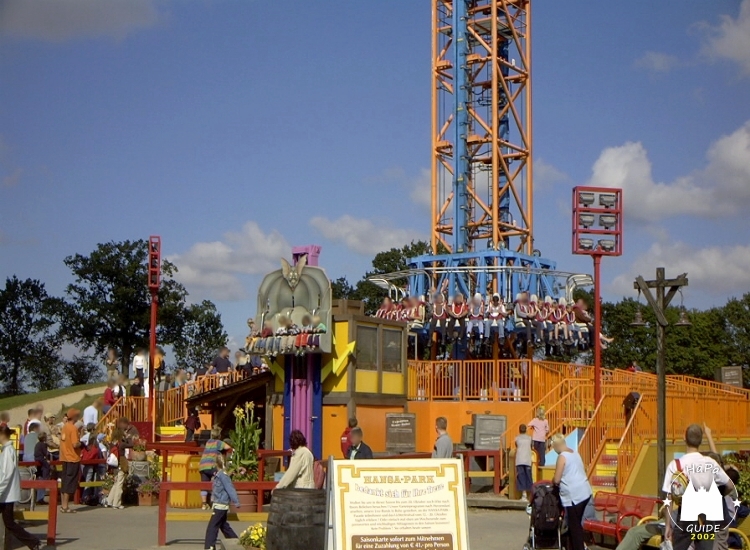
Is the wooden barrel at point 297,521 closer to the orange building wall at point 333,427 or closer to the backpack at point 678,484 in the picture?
the backpack at point 678,484

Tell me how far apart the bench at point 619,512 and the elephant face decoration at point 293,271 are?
10.7m

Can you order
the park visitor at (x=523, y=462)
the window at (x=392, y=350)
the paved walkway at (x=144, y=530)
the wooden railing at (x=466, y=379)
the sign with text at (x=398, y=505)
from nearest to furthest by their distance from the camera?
the sign with text at (x=398, y=505) < the paved walkway at (x=144, y=530) < the park visitor at (x=523, y=462) < the window at (x=392, y=350) < the wooden railing at (x=466, y=379)

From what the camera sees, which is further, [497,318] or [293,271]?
[497,318]

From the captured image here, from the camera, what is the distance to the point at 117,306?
2955 inches

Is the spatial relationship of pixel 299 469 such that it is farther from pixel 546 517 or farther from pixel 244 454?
pixel 244 454

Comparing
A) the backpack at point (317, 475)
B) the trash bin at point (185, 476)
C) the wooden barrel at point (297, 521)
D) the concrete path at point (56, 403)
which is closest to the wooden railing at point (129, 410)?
the trash bin at point (185, 476)

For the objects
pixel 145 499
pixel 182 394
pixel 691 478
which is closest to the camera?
pixel 691 478

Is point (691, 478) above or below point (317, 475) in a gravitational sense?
above

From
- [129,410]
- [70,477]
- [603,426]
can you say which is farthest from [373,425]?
[70,477]

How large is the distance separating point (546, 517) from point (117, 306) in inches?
2548

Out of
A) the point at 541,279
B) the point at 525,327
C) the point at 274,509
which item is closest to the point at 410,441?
the point at 525,327

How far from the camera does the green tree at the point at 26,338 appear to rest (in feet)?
261

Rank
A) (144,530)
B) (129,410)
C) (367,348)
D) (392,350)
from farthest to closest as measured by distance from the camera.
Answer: (129,410) → (392,350) → (367,348) → (144,530)

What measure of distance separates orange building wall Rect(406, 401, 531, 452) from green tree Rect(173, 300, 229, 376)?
4866 cm
